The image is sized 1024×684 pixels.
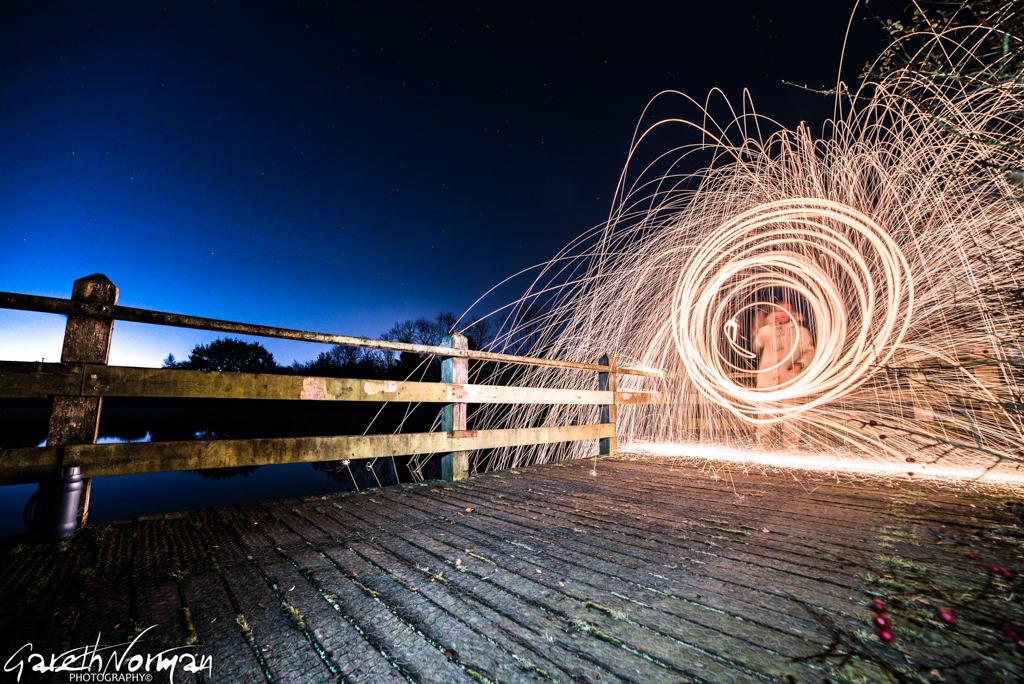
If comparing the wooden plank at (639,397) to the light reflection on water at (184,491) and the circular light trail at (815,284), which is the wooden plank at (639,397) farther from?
the light reflection on water at (184,491)

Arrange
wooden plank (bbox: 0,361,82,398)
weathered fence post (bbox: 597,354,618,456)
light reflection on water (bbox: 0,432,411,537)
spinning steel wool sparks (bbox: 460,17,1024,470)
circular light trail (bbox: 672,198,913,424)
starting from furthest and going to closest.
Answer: light reflection on water (bbox: 0,432,411,537) < weathered fence post (bbox: 597,354,618,456) < circular light trail (bbox: 672,198,913,424) < spinning steel wool sparks (bbox: 460,17,1024,470) < wooden plank (bbox: 0,361,82,398)

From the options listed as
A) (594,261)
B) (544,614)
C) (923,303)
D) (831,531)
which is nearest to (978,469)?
(923,303)

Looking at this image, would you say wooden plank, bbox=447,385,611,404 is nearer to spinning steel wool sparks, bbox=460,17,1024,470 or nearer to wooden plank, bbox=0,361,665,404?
wooden plank, bbox=0,361,665,404

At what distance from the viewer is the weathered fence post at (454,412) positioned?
3.66m

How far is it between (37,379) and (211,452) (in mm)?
834

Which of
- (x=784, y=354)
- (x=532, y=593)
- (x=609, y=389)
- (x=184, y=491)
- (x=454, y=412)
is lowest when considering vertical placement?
(x=184, y=491)

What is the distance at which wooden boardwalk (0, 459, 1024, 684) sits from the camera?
1086mm

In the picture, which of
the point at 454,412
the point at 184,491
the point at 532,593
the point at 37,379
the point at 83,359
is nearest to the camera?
the point at 532,593

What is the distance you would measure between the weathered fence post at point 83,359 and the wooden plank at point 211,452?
0.07m

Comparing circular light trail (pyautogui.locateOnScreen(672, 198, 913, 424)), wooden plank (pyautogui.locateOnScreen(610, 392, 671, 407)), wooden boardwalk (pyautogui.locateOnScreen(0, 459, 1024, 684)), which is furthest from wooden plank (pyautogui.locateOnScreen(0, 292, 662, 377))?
circular light trail (pyautogui.locateOnScreen(672, 198, 913, 424))

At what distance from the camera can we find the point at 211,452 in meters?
2.44

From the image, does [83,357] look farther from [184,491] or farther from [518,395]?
[184,491]

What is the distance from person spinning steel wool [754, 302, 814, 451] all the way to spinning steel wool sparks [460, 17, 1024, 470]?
243 millimetres

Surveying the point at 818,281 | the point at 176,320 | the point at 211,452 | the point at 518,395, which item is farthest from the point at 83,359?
the point at 818,281
